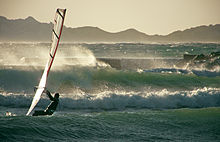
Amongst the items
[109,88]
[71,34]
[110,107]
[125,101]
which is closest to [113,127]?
[110,107]

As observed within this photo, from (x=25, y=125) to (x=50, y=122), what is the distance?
2.69 feet

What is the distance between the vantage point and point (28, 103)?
15844 millimetres

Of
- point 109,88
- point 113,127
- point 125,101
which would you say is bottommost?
point 113,127

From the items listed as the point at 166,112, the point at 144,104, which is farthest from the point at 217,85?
the point at 166,112

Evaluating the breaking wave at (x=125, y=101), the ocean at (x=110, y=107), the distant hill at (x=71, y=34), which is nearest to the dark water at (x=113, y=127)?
the ocean at (x=110, y=107)

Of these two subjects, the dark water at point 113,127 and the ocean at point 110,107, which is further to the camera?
the ocean at point 110,107

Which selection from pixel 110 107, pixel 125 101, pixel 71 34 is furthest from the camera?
pixel 71 34

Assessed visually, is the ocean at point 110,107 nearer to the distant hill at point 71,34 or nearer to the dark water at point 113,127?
the dark water at point 113,127

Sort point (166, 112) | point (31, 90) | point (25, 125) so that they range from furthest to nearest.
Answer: point (31, 90)
point (166, 112)
point (25, 125)

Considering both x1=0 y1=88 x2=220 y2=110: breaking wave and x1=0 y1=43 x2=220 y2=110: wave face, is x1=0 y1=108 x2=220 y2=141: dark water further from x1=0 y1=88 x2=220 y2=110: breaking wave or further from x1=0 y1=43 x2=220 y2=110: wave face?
x1=0 y1=43 x2=220 y2=110: wave face

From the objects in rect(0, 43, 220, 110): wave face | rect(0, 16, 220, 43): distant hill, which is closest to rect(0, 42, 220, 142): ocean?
rect(0, 43, 220, 110): wave face

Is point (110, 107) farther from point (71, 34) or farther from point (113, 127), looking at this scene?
point (71, 34)

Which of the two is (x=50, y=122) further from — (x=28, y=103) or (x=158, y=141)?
(x=28, y=103)

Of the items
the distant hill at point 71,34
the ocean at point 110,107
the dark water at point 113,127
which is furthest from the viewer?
the distant hill at point 71,34
